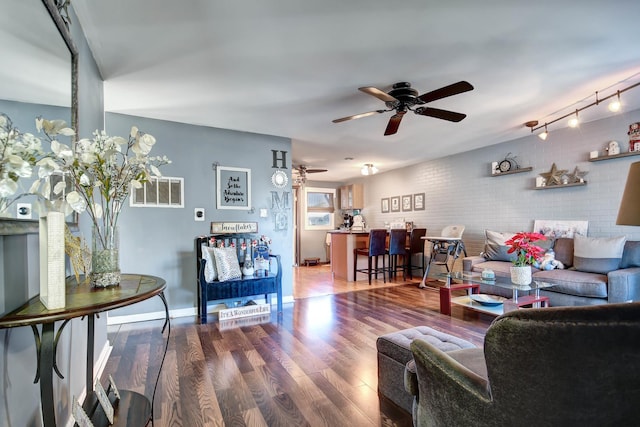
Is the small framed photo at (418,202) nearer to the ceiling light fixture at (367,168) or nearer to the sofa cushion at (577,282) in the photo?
the ceiling light fixture at (367,168)

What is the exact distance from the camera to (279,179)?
439 cm

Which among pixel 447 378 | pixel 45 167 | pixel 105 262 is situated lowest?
pixel 447 378

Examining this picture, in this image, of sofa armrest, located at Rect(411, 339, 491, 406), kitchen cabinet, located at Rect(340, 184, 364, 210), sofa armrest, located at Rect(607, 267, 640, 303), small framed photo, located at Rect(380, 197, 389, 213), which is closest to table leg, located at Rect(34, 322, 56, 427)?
sofa armrest, located at Rect(411, 339, 491, 406)

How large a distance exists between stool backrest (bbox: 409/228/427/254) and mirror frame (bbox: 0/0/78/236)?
537 centimetres

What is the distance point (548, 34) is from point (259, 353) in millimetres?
3360

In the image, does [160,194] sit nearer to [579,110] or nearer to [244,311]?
[244,311]

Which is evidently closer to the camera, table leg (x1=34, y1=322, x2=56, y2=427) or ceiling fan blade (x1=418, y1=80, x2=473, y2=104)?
table leg (x1=34, y1=322, x2=56, y2=427)

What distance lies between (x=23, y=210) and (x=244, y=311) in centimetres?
284

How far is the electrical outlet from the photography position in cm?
108

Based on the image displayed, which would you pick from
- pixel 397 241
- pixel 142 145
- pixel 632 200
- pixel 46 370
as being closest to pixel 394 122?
pixel 632 200

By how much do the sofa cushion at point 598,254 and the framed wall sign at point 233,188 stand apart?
14.3 ft

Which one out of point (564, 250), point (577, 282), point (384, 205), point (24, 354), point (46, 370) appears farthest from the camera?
point (384, 205)

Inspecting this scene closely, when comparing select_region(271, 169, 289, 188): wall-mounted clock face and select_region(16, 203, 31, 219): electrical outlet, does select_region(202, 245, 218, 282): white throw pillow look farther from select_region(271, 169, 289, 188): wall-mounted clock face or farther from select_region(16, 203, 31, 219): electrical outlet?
select_region(16, 203, 31, 219): electrical outlet

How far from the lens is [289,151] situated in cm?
448
